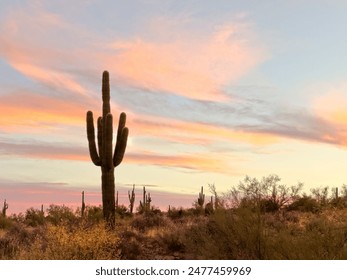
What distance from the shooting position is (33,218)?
34.1 m

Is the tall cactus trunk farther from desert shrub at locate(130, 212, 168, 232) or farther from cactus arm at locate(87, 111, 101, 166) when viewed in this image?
desert shrub at locate(130, 212, 168, 232)

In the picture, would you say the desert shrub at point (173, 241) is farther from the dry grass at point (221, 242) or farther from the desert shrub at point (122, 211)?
the desert shrub at point (122, 211)

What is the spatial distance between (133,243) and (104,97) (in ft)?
28.2

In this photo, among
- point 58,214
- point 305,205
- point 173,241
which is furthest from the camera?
point 58,214

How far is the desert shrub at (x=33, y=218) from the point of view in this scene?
3210 centimetres

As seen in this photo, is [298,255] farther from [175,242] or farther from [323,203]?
[323,203]

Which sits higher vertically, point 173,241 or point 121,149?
point 121,149

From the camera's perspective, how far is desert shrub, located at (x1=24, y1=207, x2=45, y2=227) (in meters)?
32.1

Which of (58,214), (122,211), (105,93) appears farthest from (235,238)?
(122,211)

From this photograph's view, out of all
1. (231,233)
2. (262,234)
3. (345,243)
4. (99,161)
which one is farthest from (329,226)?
(99,161)

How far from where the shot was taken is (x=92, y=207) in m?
40.8

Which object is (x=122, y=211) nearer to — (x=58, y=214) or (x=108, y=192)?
(x=58, y=214)

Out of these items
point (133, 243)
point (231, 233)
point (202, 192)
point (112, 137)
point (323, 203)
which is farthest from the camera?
point (202, 192)

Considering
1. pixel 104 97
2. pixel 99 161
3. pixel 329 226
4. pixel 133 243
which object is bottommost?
pixel 133 243
